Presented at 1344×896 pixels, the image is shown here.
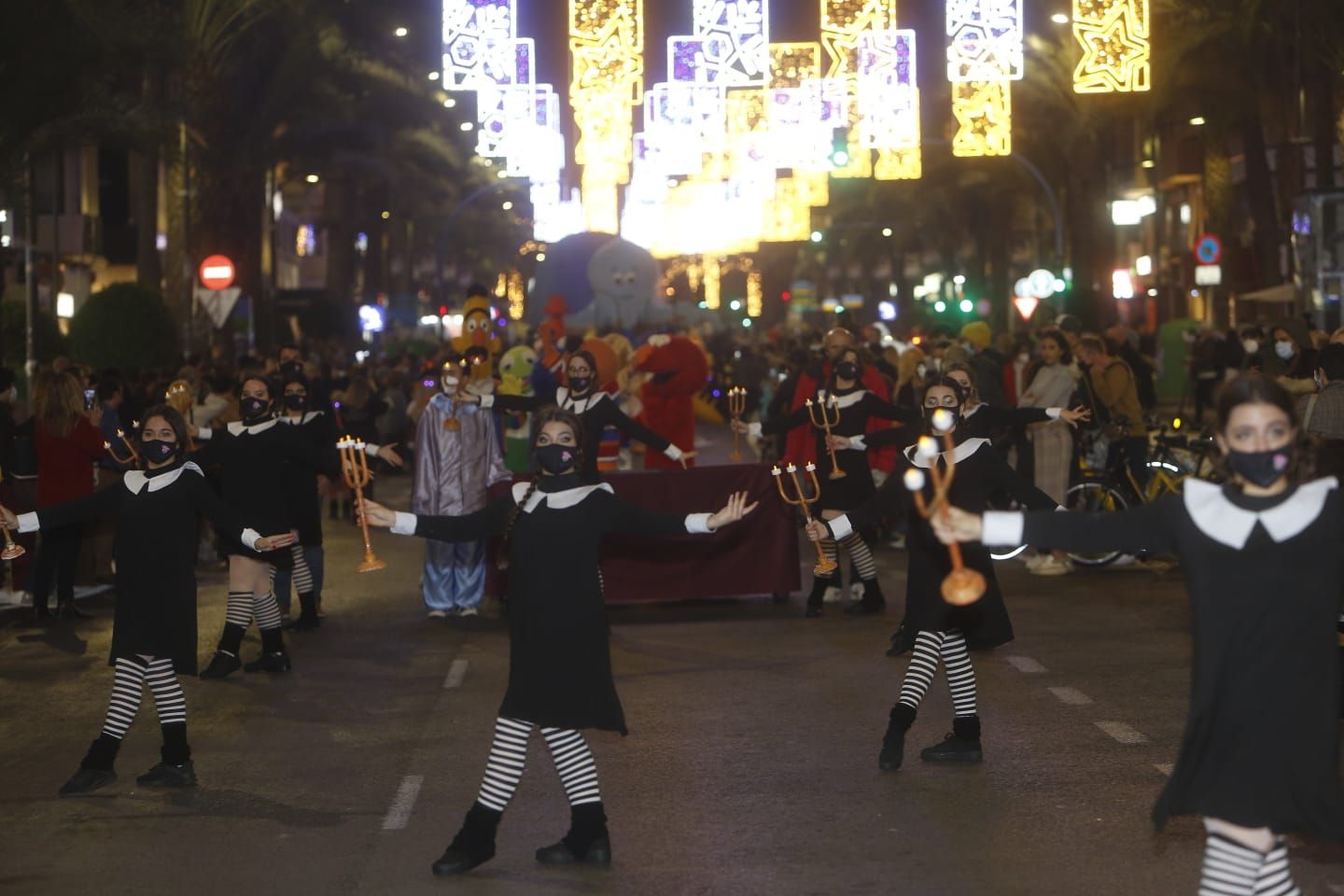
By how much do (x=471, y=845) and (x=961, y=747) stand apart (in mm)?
2925

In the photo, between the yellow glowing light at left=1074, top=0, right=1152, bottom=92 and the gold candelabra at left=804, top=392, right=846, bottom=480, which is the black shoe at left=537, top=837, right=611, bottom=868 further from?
the yellow glowing light at left=1074, top=0, right=1152, bottom=92

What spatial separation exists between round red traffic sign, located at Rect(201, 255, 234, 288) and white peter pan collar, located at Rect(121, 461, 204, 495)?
25.3 meters

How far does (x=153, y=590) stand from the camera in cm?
977

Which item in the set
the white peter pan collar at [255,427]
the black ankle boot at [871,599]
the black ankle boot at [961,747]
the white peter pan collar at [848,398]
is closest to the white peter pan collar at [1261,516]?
the black ankle boot at [961,747]

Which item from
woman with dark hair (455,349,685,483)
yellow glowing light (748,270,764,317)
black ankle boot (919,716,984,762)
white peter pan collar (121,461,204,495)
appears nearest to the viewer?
white peter pan collar (121,461,204,495)

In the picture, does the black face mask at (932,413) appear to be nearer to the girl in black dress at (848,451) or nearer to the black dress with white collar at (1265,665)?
the black dress with white collar at (1265,665)

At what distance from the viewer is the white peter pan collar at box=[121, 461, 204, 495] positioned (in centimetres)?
985

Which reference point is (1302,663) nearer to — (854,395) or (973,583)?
(973,583)

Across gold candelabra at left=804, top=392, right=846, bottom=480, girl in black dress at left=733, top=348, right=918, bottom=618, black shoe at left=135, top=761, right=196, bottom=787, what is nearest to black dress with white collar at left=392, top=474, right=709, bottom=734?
black shoe at left=135, top=761, right=196, bottom=787

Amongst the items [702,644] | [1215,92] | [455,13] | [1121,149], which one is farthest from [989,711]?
[1121,149]

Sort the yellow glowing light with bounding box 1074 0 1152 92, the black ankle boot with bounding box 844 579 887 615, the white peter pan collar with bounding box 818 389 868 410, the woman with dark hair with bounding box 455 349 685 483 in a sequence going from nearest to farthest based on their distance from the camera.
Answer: the woman with dark hair with bounding box 455 349 685 483 < the white peter pan collar with bounding box 818 389 868 410 < the black ankle boot with bounding box 844 579 887 615 < the yellow glowing light with bounding box 1074 0 1152 92

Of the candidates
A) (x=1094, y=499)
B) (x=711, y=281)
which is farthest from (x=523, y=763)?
(x=711, y=281)

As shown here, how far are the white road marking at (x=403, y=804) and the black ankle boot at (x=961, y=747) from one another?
2295 millimetres

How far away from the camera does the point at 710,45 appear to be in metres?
28.3
